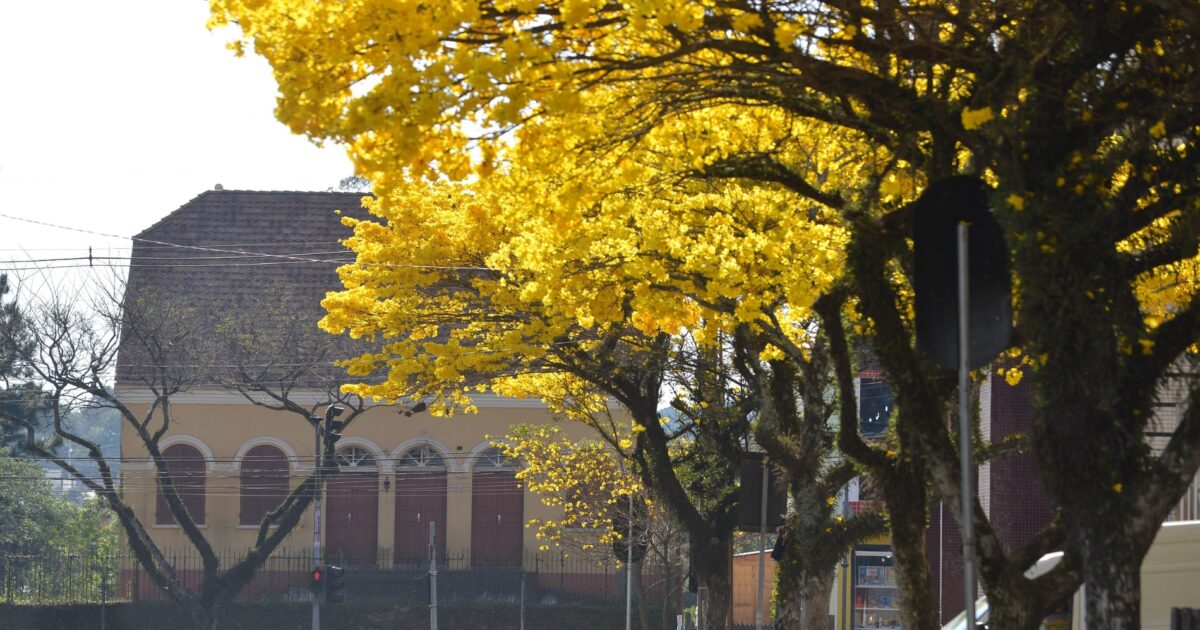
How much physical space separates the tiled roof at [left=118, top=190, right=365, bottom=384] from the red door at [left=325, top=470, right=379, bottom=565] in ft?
18.6

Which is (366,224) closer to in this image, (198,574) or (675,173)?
(675,173)

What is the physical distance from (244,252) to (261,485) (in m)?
6.99

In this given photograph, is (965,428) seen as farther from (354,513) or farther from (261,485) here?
(261,485)

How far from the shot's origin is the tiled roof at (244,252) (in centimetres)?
4716

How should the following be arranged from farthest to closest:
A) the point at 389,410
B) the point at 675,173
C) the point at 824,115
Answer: the point at 389,410 < the point at 675,173 < the point at 824,115

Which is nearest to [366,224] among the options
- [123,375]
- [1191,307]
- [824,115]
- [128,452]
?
[824,115]

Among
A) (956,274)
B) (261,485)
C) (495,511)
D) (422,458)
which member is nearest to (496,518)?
(495,511)

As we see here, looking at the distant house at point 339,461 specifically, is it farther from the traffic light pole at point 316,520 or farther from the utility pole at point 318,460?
the traffic light pole at point 316,520

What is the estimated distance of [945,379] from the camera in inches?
439

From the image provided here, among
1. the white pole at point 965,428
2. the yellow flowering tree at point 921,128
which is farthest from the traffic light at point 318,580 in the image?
the white pole at point 965,428

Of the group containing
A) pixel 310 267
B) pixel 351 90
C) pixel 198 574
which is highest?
pixel 310 267

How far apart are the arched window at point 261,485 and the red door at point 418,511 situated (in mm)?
3489

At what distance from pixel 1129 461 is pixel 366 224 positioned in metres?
13.7

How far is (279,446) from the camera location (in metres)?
48.8
